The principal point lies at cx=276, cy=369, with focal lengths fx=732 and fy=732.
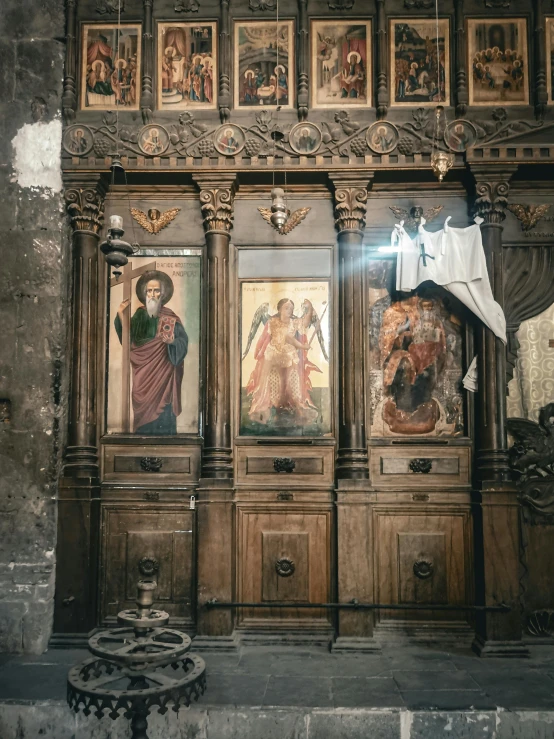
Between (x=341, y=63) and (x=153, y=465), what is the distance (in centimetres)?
475

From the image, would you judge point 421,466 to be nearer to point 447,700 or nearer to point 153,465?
point 447,700

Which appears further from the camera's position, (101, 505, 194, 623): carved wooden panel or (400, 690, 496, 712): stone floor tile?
(101, 505, 194, 623): carved wooden panel

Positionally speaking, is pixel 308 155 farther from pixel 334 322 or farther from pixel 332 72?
pixel 334 322

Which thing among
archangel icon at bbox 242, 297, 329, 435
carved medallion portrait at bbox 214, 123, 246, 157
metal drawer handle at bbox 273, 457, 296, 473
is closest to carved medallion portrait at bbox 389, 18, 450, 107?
carved medallion portrait at bbox 214, 123, 246, 157

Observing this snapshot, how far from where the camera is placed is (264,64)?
311 inches

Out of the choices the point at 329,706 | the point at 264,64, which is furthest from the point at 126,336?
the point at 329,706

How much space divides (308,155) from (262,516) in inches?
150

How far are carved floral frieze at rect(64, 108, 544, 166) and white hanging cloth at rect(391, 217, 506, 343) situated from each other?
89 centimetres

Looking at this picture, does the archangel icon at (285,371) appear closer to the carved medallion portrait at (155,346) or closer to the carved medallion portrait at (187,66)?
the carved medallion portrait at (155,346)

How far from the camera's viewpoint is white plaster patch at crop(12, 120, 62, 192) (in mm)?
7770

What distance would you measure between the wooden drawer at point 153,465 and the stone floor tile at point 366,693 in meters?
2.58

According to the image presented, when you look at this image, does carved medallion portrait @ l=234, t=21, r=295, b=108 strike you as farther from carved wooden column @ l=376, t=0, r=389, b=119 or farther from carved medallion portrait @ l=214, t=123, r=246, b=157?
carved wooden column @ l=376, t=0, r=389, b=119

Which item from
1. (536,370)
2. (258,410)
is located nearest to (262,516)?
(258,410)

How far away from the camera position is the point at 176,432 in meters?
7.76
